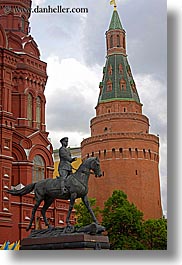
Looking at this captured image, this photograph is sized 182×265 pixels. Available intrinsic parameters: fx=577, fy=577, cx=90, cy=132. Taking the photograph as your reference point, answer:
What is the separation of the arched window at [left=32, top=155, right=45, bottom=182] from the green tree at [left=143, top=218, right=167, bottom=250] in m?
7.41

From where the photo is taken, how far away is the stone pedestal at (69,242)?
44.1 ft

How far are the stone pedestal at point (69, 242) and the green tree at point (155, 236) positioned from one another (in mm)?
19261

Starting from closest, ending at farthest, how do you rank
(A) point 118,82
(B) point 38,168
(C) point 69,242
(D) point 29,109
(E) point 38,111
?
1. (C) point 69,242
2. (B) point 38,168
3. (D) point 29,109
4. (E) point 38,111
5. (A) point 118,82

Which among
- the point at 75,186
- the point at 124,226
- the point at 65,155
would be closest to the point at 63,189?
the point at 75,186

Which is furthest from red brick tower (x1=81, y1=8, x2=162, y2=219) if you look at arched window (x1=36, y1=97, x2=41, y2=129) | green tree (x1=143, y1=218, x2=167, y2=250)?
arched window (x1=36, y1=97, x2=41, y2=129)

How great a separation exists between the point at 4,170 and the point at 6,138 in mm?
1547

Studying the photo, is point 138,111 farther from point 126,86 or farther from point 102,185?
point 102,185

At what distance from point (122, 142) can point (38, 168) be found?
12.9m

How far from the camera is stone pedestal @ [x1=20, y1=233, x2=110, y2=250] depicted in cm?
1345

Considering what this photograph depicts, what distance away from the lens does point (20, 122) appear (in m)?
30.5

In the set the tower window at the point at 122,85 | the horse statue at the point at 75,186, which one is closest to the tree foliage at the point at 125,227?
the tower window at the point at 122,85

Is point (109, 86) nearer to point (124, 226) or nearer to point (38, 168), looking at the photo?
point (124, 226)

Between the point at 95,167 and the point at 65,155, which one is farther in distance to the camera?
the point at 65,155

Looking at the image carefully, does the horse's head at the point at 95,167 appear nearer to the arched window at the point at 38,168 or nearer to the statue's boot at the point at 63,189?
the statue's boot at the point at 63,189
